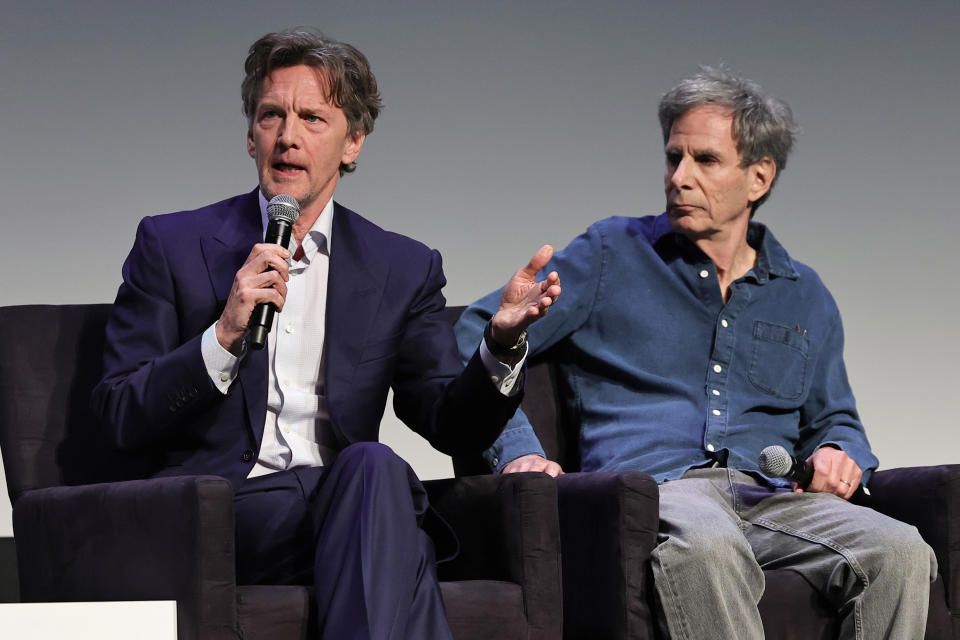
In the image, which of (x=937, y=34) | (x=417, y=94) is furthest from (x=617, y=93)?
(x=937, y=34)

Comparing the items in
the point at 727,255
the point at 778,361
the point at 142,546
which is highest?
the point at 727,255

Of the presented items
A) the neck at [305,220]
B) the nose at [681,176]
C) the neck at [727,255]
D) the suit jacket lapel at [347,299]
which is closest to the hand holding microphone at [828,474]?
the neck at [727,255]

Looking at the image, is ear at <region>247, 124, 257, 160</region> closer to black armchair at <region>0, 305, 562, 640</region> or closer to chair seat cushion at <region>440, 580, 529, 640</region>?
black armchair at <region>0, 305, 562, 640</region>

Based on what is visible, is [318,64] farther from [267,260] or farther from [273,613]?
[273,613]

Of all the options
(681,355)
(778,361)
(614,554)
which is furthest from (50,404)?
(778,361)

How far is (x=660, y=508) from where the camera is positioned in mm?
2297

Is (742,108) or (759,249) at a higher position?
(742,108)

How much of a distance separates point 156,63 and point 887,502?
2129 millimetres

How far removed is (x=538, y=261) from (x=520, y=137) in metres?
1.47

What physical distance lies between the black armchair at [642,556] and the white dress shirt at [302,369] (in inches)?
9.8

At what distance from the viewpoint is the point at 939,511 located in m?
2.42

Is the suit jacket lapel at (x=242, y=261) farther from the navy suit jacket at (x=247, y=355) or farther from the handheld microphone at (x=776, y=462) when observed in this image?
the handheld microphone at (x=776, y=462)

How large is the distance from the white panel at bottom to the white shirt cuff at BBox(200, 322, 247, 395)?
44 cm

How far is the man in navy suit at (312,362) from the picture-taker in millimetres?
1888
